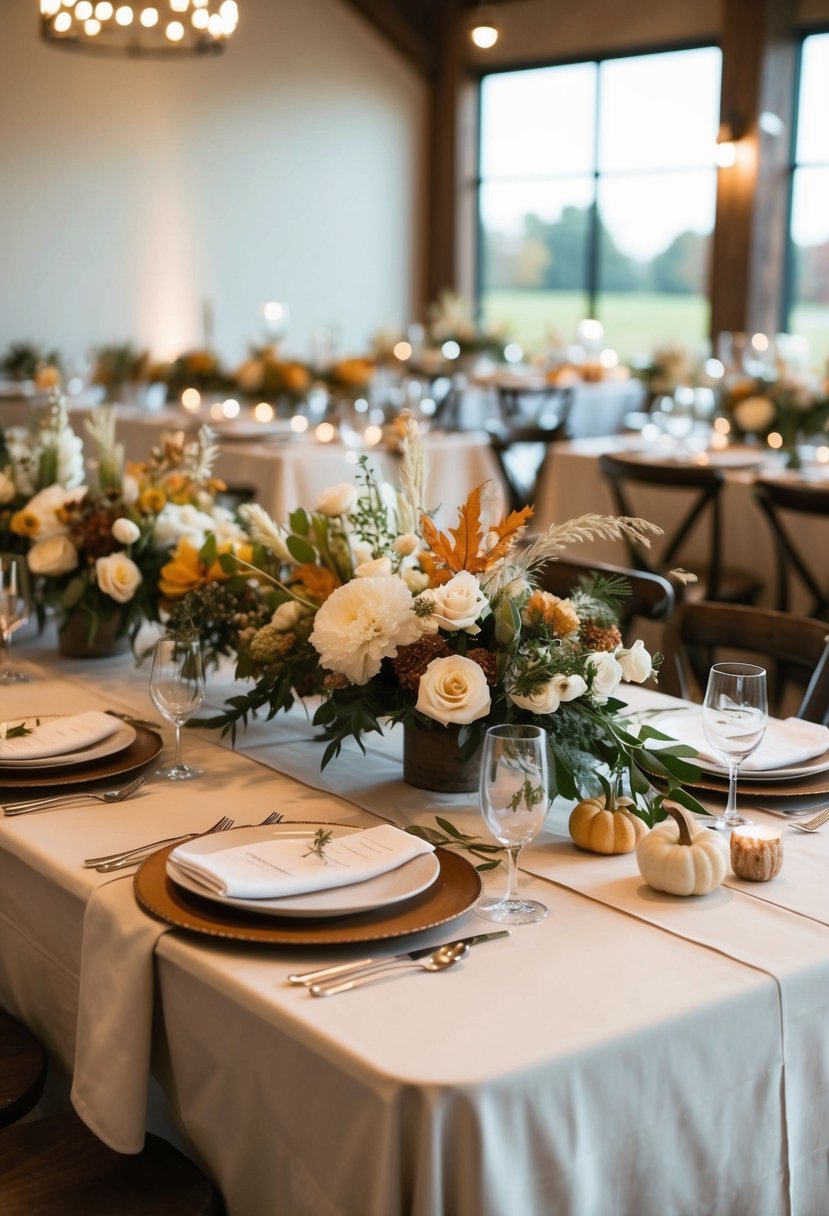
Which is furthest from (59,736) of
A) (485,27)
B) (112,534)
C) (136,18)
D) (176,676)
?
(485,27)

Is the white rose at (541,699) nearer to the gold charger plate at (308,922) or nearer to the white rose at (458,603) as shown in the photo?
the white rose at (458,603)

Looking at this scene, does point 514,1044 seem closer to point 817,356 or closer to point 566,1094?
point 566,1094

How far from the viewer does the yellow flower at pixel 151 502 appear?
7.89 ft

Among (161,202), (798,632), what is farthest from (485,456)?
(161,202)

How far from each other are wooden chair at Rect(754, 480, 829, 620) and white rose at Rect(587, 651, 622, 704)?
2412mm

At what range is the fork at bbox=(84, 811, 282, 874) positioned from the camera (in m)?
1.53

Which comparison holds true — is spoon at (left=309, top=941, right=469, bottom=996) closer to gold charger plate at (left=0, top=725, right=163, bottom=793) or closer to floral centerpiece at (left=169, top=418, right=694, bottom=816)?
floral centerpiece at (left=169, top=418, right=694, bottom=816)

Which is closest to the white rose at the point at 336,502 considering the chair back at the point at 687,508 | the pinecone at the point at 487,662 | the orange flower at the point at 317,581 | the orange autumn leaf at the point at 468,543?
the orange flower at the point at 317,581

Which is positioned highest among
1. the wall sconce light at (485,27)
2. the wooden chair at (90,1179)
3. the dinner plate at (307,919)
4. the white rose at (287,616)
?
the wall sconce light at (485,27)

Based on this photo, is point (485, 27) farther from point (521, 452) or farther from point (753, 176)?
point (521, 452)

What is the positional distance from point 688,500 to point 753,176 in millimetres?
4721

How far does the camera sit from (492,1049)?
3.80 ft

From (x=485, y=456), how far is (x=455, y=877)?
4.50 metres

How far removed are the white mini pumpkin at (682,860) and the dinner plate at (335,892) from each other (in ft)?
0.75
